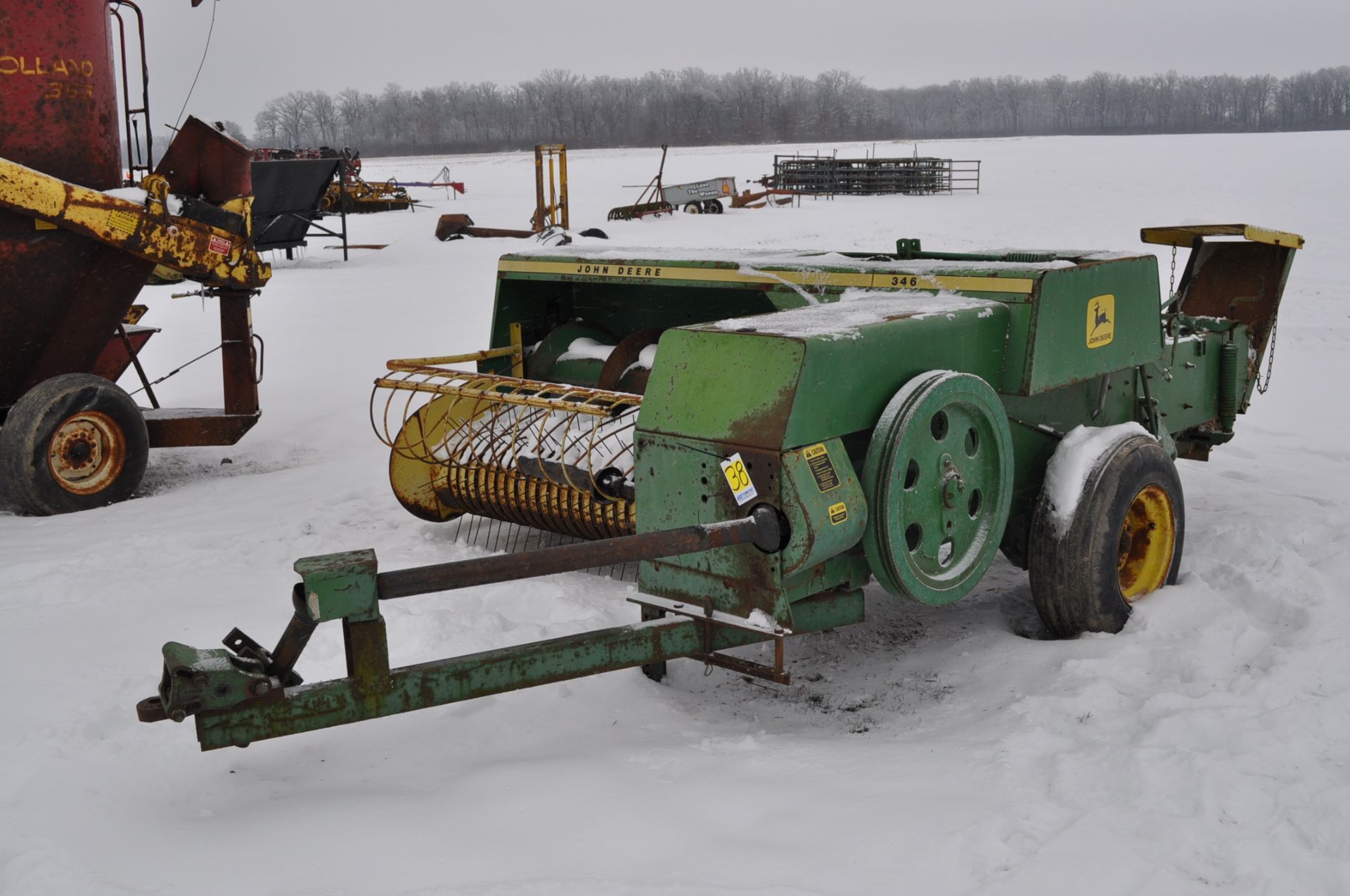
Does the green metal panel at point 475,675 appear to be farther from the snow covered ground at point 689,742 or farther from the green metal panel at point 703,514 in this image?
the snow covered ground at point 689,742

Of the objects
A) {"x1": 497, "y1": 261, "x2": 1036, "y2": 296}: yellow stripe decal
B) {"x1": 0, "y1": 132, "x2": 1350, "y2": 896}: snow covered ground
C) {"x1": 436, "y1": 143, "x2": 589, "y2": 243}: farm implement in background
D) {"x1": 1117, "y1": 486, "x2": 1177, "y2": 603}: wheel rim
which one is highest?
{"x1": 436, "y1": 143, "x2": 589, "y2": 243}: farm implement in background

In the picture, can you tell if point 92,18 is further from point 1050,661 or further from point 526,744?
point 1050,661

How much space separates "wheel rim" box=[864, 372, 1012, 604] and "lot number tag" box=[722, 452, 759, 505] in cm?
37

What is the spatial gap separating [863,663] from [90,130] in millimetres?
5125

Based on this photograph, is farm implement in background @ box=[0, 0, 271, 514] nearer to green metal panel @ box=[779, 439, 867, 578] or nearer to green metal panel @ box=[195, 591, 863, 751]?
green metal panel @ box=[195, 591, 863, 751]

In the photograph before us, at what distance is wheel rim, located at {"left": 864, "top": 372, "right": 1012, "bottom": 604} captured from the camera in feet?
12.5

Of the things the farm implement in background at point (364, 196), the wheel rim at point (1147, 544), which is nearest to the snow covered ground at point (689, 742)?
the wheel rim at point (1147, 544)

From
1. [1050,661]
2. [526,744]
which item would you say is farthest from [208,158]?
[1050,661]

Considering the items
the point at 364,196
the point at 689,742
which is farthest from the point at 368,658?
the point at 364,196

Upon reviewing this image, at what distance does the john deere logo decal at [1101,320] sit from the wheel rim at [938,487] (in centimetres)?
83

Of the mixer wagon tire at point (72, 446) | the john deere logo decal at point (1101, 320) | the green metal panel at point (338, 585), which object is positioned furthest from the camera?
the mixer wagon tire at point (72, 446)

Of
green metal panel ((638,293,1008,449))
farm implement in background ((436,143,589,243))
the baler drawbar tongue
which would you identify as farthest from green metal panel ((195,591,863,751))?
farm implement in background ((436,143,589,243))

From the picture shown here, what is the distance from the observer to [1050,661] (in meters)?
4.35

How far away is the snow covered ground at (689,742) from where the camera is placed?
3037 mm
